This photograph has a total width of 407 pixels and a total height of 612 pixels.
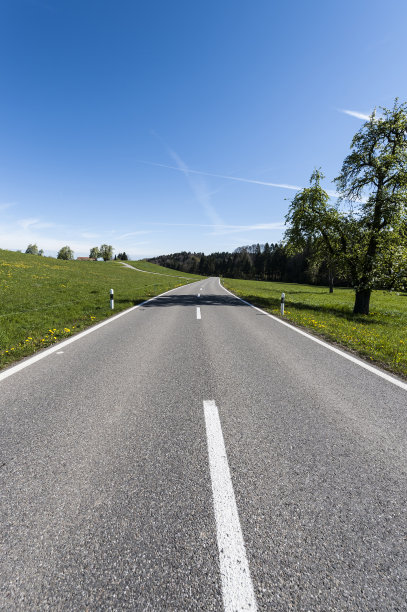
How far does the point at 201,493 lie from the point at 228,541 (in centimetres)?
47

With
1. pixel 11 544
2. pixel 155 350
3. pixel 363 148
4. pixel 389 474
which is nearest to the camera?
pixel 11 544

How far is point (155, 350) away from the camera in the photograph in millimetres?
6352

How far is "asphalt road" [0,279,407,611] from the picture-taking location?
1585mm

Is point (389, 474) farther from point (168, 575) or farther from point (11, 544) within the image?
point (11, 544)

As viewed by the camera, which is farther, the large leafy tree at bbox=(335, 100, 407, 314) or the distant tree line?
the distant tree line

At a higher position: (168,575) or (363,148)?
(363,148)

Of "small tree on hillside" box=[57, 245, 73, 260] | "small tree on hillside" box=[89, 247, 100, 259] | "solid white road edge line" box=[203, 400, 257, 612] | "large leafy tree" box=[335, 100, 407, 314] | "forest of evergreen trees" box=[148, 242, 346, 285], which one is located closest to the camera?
"solid white road edge line" box=[203, 400, 257, 612]

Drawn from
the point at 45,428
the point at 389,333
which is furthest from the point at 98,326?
the point at 389,333

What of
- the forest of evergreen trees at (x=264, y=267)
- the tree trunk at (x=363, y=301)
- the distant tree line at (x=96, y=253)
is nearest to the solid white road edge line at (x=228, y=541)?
the tree trunk at (x=363, y=301)

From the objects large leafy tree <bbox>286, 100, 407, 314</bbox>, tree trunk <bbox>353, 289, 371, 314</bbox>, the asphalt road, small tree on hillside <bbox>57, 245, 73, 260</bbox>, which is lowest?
the asphalt road

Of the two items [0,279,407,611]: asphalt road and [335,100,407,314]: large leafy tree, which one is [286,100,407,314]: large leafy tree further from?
[0,279,407,611]: asphalt road

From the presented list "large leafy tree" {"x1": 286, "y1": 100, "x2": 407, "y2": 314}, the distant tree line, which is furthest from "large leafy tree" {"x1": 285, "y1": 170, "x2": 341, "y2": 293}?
the distant tree line

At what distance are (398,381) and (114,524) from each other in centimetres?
509

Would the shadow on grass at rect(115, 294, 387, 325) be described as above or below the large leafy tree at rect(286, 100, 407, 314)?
below
